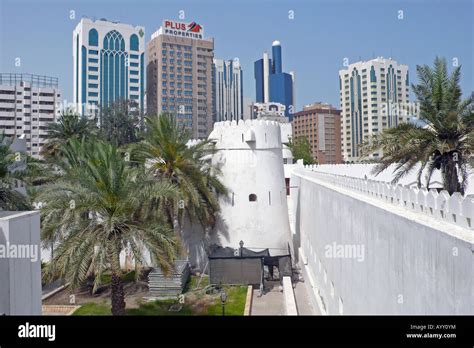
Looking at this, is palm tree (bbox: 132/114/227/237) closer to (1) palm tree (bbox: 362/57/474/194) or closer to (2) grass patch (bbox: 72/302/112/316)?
(2) grass patch (bbox: 72/302/112/316)

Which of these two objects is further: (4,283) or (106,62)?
(106,62)

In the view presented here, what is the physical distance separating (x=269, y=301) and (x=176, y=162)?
21.4 ft

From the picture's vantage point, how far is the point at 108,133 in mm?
41125

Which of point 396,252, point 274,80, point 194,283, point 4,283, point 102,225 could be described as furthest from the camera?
point 274,80

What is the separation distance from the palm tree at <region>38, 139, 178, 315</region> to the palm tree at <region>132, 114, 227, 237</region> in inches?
199

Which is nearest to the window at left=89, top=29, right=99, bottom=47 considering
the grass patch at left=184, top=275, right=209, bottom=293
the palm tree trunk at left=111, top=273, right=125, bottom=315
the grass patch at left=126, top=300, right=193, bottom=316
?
the grass patch at left=184, top=275, right=209, bottom=293

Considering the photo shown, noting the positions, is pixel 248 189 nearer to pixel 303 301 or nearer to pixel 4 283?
pixel 303 301

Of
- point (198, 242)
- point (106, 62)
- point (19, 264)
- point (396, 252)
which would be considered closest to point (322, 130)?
point (106, 62)

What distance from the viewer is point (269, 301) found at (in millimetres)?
16047

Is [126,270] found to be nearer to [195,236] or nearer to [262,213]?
[195,236]

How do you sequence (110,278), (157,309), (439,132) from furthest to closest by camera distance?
(110,278) < (157,309) < (439,132)

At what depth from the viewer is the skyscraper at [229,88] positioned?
5364 inches

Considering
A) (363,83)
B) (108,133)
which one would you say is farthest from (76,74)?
(363,83)

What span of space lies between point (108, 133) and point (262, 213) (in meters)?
25.4
